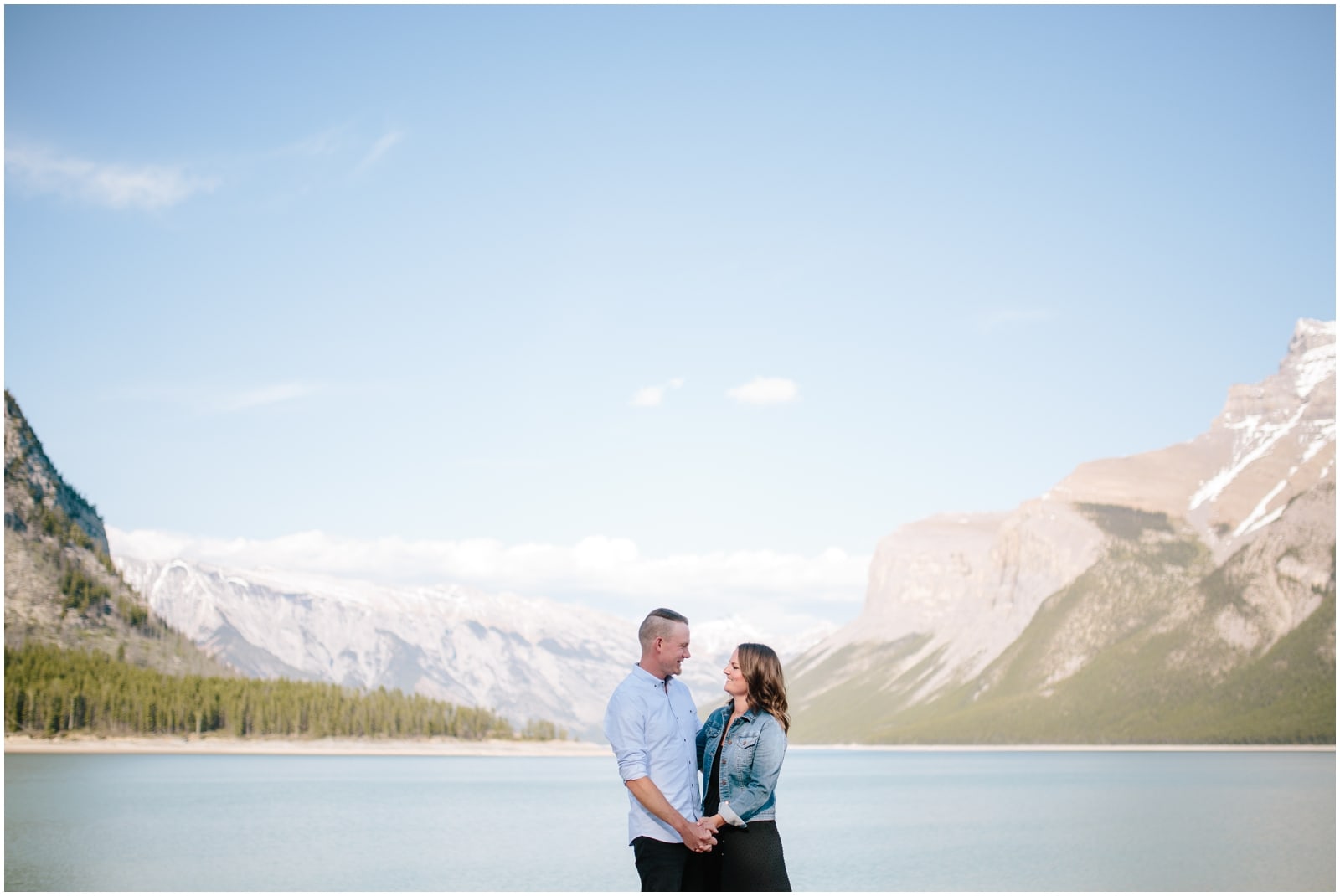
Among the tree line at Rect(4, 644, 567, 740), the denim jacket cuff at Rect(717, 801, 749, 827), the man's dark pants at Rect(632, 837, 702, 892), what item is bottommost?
the tree line at Rect(4, 644, 567, 740)

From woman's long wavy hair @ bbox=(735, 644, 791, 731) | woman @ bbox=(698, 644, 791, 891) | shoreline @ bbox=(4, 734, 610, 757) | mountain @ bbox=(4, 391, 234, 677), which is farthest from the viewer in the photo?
mountain @ bbox=(4, 391, 234, 677)

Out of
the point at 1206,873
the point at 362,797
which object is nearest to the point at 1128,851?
the point at 1206,873

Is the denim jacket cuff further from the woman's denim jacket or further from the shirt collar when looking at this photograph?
the shirt collar

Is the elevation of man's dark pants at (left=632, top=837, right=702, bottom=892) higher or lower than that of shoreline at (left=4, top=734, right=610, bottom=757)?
higher

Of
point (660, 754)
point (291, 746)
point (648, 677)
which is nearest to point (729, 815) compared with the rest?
point (660, 754)

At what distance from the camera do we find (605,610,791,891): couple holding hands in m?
8.11

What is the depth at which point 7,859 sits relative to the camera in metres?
36.3

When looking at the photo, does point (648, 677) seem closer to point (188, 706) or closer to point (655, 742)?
point (655, 742)

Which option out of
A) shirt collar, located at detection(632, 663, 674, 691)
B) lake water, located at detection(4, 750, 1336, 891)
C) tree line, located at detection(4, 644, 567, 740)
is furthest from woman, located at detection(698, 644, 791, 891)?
tree line, located at detection(4, 644, 567, 740)

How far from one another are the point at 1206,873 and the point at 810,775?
294 ft

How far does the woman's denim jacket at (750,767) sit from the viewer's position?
809 centimetres

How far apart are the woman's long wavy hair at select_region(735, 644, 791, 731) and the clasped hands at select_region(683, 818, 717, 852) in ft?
2.51

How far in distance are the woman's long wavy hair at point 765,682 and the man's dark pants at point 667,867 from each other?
1020 millimetres

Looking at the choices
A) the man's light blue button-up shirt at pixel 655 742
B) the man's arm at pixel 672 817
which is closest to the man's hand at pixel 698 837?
the man's arm at pixel 672 817
